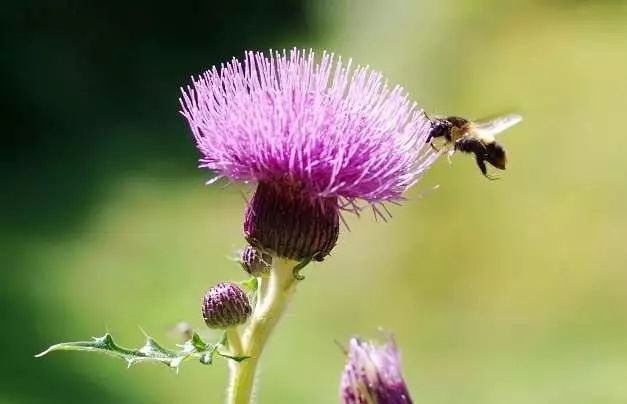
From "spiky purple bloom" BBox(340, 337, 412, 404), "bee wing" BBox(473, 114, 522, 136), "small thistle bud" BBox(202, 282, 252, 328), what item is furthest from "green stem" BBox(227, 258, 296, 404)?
"bee wing" BBox(473, 114, 522, 136)

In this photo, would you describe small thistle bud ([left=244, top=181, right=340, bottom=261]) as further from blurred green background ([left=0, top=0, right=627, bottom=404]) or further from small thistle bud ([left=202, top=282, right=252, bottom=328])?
blurred green background ([left=0, top=0, right=627, bottom=404])

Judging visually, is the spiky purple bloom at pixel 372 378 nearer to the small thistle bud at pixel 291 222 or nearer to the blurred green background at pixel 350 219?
the small thistle bud at pixel 291 222

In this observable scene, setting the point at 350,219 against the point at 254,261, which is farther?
the point at 350,219

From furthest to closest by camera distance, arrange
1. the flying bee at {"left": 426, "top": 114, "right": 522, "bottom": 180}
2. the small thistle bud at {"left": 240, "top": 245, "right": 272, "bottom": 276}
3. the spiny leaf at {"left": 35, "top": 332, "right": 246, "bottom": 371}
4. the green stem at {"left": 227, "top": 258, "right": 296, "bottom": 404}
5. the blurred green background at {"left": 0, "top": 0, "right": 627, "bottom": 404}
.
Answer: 1. the blurred green background at {"left": 0, "top": 0, "right": 627, "bottom": 404}
2. the flying bee at {"left": 426, "top": 114, "right": 522, "bottom": 180}
3. the small thistle bud at {"left": 240, "top": 245, "right": 272, "bottom": 276}
4. the green stem at {"left": 227, "top": 258, "right": 296, "bottom": 404}
5. the spiny leaf at {"left": 35, "top": 332, "right": 246, "bottom": 371}

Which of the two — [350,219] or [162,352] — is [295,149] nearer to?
[162,352]

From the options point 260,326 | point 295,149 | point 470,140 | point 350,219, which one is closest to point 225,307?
point 260,326

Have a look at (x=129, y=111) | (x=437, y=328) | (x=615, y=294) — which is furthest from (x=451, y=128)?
(x=129, y=111)
